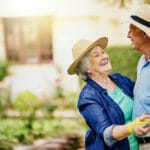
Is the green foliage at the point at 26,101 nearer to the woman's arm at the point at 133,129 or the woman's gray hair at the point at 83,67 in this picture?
the woman's gray hair at the point at 83,67

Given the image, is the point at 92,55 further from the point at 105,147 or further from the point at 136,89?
the point at 105,147

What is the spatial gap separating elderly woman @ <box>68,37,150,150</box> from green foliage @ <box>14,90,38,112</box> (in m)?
6.04

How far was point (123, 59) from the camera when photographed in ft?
21.8

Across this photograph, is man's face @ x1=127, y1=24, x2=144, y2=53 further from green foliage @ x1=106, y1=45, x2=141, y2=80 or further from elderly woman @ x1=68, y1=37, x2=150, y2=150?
green foliage @ x1=106, y1=45, x2=141, y2=80

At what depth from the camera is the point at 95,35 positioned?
9258mm

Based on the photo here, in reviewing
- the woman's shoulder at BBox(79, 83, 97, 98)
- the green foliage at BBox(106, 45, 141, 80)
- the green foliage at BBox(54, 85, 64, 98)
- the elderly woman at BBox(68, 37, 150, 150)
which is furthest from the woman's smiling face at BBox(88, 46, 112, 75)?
A: the green foliage at BBox(54, 85, 64, 98)

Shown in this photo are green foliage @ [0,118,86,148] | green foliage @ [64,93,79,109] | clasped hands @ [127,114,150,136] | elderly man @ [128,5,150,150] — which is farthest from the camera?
green foliage @ [64,93,79,109]

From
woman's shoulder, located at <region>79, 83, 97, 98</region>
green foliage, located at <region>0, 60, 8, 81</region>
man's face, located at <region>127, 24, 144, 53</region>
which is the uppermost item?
man's face, located at <region>127, 24, 144, 53</region>

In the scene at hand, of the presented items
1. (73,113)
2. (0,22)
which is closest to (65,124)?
(73,113)

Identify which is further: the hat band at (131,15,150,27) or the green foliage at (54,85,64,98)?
the green foliage at (54,85,64,98)

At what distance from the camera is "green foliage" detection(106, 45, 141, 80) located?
651 cm

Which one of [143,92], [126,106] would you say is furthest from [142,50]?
Answer: [126,106]

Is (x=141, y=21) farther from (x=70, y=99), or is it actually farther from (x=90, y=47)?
(x=70, y=99)

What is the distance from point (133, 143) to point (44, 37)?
8.08 metres
